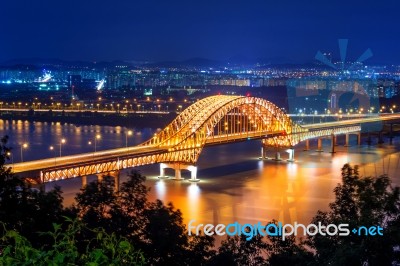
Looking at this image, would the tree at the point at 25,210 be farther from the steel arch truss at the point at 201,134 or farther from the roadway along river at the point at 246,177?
the steel arch truss at the point at 201,134

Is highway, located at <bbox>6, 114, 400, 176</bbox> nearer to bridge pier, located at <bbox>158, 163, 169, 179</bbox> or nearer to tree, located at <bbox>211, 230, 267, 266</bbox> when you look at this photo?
bridge pier, located at <bbox>158, 163, 169, 179</bbox>

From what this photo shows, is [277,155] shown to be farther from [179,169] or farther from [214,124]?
[179,169]

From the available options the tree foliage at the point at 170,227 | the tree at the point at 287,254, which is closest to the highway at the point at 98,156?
the tree foliage at the point at 170,227

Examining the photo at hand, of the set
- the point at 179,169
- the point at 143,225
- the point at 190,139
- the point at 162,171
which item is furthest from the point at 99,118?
the point at 143,225

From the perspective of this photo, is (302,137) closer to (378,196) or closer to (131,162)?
(131,162)

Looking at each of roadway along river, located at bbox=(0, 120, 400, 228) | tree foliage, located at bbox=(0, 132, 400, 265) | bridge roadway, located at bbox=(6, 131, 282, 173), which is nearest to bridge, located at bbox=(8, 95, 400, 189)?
bridge roadway, located at bbox=(6, 131, 282, 173)

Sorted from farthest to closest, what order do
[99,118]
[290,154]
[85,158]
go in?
[99,118], [290,154], [85,158]
